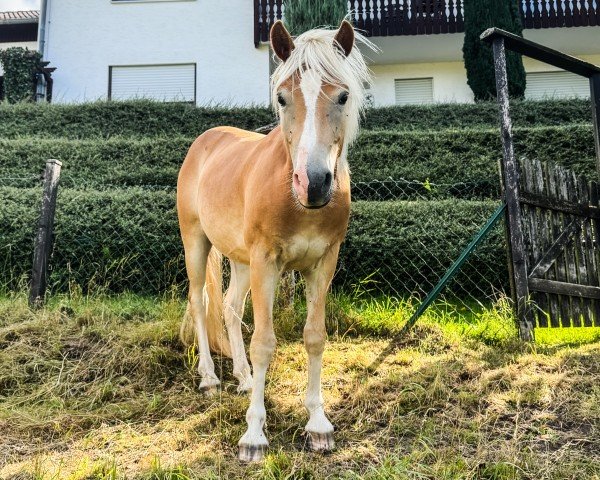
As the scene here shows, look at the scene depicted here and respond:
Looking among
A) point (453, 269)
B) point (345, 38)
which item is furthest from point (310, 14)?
point (345, 38)

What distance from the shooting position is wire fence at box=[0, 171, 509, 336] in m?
5.29

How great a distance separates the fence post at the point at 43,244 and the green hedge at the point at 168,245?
48 centimetres

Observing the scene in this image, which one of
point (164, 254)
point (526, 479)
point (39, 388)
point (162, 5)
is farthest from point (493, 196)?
point (162, 5)

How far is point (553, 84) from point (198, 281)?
570 inches

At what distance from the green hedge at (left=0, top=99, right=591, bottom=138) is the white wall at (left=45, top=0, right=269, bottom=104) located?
3.48 meters

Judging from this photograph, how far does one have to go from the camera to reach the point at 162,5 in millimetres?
14711

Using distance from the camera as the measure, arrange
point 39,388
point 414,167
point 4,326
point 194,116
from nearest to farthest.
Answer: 1. point 39,388
2. point 4,326
3. point 414,167
4. point 194,116

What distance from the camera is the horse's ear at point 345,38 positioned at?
273 cm

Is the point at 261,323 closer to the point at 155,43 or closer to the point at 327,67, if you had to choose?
the point at 327,67

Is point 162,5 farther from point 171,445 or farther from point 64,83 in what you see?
point 171,445

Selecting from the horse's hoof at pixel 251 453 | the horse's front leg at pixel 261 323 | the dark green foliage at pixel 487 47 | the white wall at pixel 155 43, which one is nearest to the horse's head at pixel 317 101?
the horse's front leg at pixel 261 323

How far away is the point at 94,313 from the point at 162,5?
41.3 feet

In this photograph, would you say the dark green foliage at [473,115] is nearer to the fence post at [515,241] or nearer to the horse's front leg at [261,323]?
the fence post at [515,241]

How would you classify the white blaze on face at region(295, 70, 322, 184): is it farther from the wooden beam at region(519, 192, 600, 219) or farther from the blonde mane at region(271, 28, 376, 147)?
the wooden beam at region(519, 192, 600, 219)
